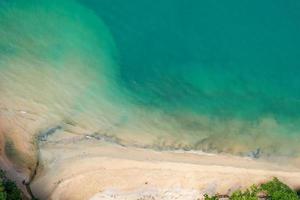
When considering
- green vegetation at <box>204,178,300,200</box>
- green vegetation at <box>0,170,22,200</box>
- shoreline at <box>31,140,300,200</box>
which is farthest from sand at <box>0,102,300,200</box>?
green vegetation at <box>0,170,22,200</box>

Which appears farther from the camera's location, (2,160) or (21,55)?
(21,55)

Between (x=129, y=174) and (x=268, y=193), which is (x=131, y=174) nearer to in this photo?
(x=129, y=174)

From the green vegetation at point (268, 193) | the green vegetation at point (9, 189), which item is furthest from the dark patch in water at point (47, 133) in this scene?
the green vegetation at point (268, 193)

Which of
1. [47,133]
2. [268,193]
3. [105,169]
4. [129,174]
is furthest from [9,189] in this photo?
[268,193]

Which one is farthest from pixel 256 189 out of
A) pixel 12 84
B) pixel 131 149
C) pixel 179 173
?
pixel 12 84

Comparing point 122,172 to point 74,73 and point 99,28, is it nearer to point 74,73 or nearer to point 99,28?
point 74,73

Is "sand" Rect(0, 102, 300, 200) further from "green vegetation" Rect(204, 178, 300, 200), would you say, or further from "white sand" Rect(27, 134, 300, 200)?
"green vegetation" Rect(204, 178, 300, 200)

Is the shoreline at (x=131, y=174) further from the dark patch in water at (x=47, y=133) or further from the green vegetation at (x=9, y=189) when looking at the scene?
the green vegetation at (x=9, y=189)
